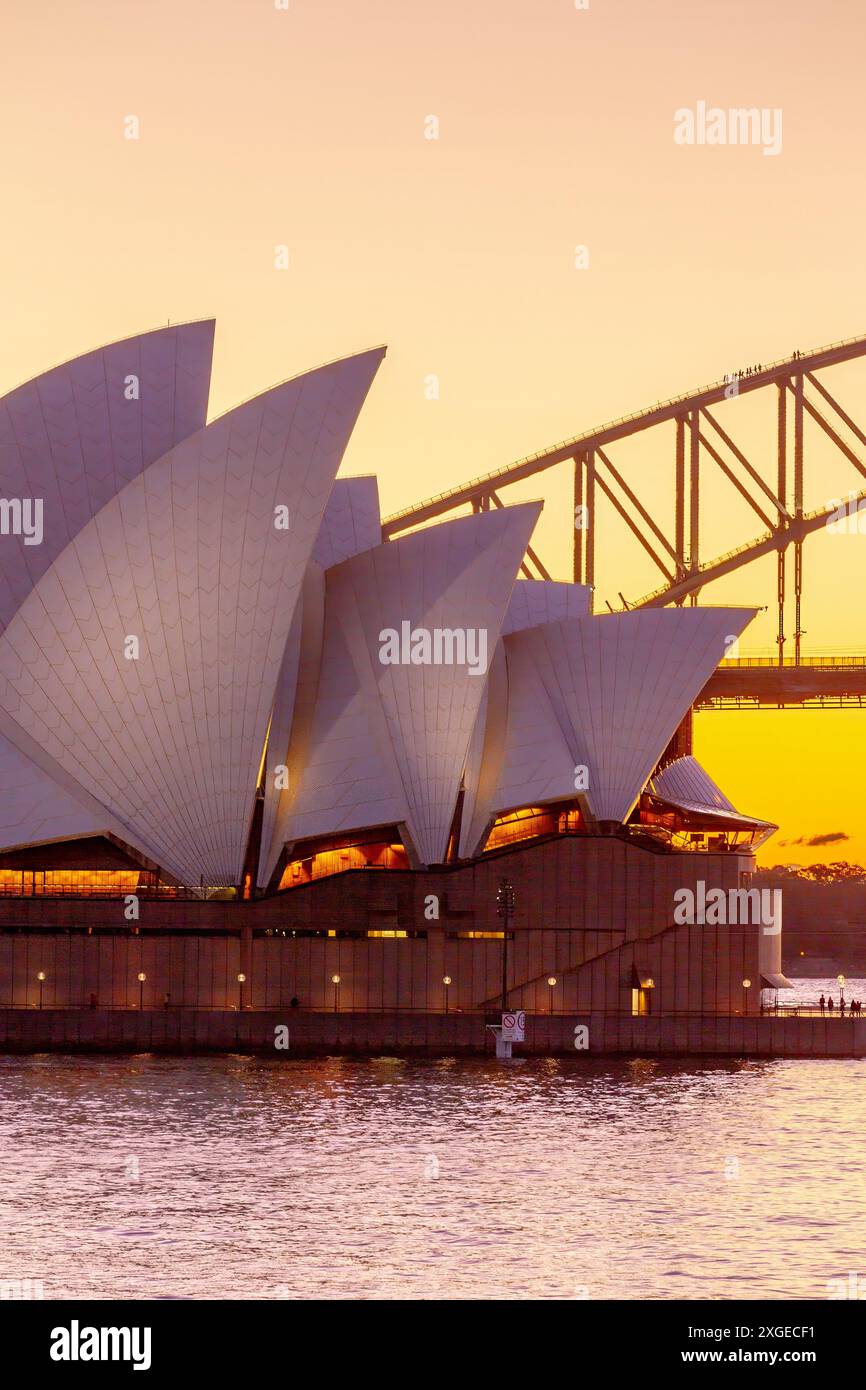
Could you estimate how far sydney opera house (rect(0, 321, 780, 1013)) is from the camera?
5362 cm

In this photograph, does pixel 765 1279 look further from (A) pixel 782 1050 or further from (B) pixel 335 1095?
(A) pixel 782 1050

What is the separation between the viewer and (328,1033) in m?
53.8

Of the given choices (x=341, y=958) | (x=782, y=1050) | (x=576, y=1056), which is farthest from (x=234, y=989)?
(x=782, y=1050)

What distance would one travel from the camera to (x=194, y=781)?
5650 centimetres

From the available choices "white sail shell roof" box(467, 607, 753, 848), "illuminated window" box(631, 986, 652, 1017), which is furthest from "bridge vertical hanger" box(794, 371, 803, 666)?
"illuminated window" box(631, 986, 652, 1017)

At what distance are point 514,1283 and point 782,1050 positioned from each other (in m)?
29.0

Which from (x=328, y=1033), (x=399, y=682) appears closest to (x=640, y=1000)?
(x=328, y=1033)

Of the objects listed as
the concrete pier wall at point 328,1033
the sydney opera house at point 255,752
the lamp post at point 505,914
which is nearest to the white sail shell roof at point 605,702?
the sydney opera house at point 255,752

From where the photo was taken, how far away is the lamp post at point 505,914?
54000mm

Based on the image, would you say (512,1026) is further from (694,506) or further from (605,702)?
(694,506)

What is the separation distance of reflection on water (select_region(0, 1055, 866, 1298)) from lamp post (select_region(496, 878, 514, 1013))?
14.5 feet

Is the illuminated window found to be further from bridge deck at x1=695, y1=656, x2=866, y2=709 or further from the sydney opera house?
bridge deck at x1=695, y1=656, x2=866, y2=709

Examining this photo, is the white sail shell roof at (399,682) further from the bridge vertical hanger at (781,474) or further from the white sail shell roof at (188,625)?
the bridge vertical hanger at (781,474)

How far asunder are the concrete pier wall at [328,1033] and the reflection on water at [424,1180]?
2.53 meters
